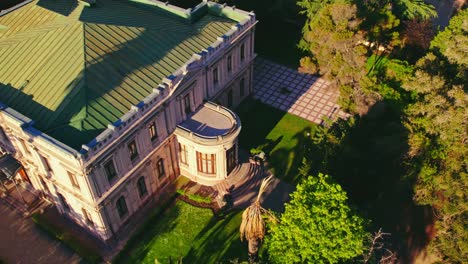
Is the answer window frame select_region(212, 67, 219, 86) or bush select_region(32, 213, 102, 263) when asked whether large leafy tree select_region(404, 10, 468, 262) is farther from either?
bush select_region(32, 213, 102, 263)

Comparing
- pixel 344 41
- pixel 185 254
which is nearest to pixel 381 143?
pixel 344 41

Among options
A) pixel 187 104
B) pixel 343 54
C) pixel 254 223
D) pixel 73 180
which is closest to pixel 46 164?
pixel 73 180

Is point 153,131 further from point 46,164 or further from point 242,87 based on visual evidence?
point 242,87

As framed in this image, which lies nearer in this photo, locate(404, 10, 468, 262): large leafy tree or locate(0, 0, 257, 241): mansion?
locate(404, 10, 468, 262): large leafy tree

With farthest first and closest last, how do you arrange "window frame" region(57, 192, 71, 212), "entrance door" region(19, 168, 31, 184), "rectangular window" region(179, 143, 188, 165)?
"entrance door" region(19, 168, 31, 184)
"rectangular window" region(179, 143, 188, 165)
"window frame" region(57, 192, 71, 212)

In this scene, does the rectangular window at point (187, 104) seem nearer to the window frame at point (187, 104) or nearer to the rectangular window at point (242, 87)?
the window frame at point (187, 104)

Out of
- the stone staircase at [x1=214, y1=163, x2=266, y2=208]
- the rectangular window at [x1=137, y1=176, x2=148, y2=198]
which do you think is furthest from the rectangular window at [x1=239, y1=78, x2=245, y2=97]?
the rectangular window at [x1=137, y1=176, x2=148, y2=198]

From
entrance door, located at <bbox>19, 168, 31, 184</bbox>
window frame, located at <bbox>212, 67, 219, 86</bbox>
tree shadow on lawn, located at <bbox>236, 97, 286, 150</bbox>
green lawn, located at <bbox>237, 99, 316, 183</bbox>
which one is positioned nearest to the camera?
entrance door, located at <bbox>19, 168, 31, 184</bbox>
